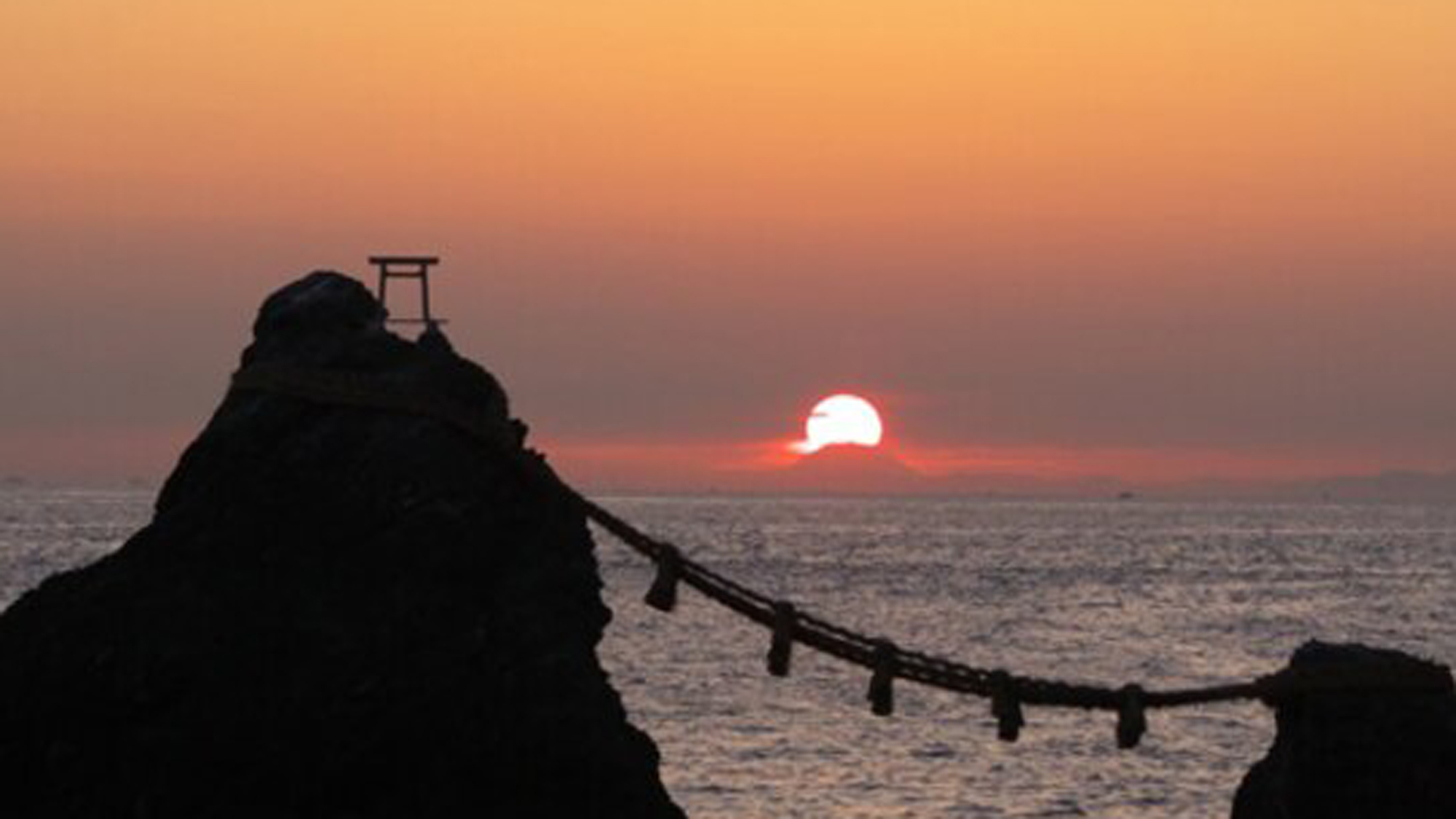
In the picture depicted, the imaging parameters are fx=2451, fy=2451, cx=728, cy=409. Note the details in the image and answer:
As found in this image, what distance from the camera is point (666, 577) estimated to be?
24.1 m

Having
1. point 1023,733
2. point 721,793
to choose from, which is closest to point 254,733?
point 721,793

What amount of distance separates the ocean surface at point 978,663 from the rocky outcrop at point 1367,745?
80.7 feet

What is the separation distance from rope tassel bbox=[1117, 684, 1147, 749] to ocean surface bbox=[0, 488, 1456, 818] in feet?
74.9

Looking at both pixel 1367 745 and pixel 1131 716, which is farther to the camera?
pixel 1131 716

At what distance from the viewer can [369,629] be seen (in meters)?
21.8

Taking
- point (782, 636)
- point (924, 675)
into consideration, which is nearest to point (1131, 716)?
point (924, 675)

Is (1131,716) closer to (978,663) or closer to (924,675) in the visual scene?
(924,675)

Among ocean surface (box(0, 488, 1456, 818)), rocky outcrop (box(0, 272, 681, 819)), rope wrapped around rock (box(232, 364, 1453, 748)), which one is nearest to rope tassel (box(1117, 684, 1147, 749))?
rope wrapped around rock (box(232, 364, 1453, 748))

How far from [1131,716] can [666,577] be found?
534cm

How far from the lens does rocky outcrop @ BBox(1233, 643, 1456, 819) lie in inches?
940

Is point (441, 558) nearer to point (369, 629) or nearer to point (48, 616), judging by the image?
point (369, 629)

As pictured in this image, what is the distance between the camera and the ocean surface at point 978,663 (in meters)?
52.9

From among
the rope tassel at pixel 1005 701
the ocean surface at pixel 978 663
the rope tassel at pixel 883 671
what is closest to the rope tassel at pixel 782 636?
the rope tassel at pixel 883 671

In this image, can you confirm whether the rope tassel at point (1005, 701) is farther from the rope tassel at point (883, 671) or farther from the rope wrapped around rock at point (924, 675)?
the rope tassel at point (883, 671)
